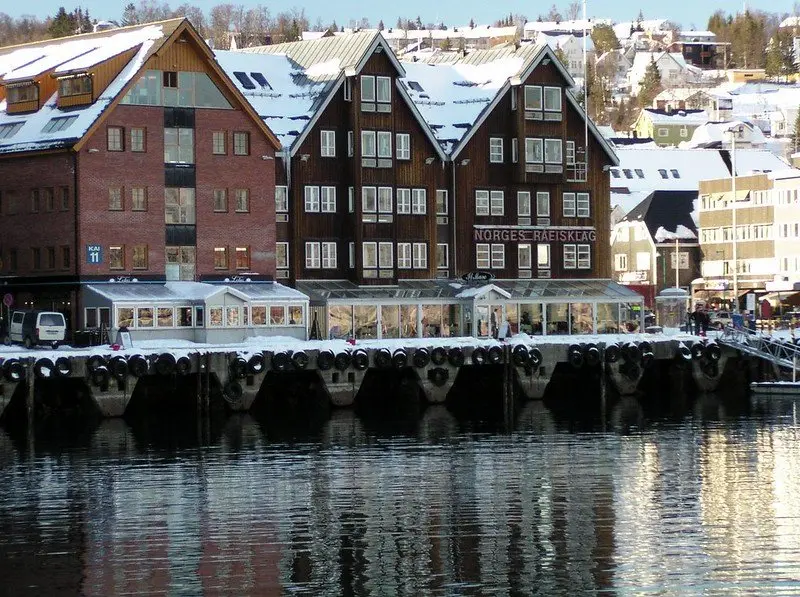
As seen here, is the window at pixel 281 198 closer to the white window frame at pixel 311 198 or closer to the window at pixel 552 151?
the white window frame at pixel 311 198

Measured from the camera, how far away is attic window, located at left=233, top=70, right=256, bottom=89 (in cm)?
11944

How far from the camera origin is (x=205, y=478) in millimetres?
66562

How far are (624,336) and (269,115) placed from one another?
27.0m

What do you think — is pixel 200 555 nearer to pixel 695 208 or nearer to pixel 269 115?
pixel 269 115

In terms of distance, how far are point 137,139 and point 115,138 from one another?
52.7 inches

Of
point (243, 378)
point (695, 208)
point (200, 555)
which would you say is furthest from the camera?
point (695, 208)

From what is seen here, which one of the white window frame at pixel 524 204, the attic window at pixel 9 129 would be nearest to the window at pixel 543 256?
the white window frame at pixel 524 204

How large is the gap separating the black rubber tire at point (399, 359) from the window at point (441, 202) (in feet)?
85.6

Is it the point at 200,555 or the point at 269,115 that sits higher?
the point at 269,115

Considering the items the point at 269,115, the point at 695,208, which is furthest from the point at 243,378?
the point at 695,208

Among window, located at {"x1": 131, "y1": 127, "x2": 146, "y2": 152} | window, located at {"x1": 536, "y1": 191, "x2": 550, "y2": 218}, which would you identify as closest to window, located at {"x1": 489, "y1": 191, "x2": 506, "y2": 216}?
window, located at {"x1": 536, "y1": 191, "x2": 550, "y2": 218}

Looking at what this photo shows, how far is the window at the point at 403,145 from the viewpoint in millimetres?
118688

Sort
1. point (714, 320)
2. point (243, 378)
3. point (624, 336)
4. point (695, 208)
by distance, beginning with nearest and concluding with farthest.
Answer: point (243, 378), point (624, 336), point (714, 320), point (695, 208)

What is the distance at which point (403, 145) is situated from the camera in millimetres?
119000
